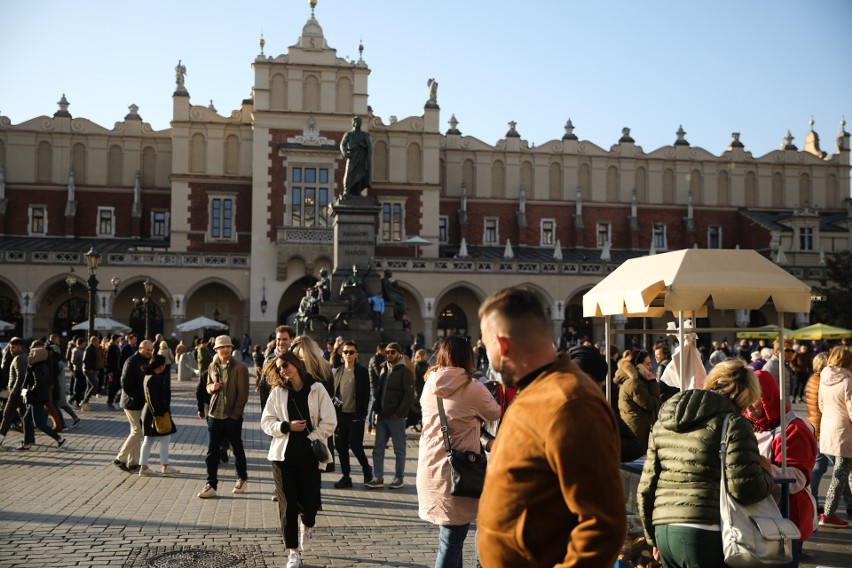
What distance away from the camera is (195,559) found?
6422 millimetres

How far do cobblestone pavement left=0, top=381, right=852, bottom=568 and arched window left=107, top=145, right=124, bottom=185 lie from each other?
34.4 meters

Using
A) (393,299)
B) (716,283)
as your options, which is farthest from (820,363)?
(393,299)

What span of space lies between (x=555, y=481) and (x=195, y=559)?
14.6ft

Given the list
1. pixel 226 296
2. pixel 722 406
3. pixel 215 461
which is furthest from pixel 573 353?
pixel 226 296

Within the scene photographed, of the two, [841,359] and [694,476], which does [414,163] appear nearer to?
[841,359]

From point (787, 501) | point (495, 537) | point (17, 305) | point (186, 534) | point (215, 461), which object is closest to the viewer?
point (495, 537)

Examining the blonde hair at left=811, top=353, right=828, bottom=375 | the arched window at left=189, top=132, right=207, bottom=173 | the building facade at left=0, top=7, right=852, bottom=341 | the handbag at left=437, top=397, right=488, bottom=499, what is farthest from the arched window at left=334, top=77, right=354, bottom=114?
the handbag at left=437, top=397, right=488, bottom=499

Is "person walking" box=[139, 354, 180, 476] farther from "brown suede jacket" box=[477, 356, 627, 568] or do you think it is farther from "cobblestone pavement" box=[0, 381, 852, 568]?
"brown suede jacket" box=[477, 356, 627, 568]

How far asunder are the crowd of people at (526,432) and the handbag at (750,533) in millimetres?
63

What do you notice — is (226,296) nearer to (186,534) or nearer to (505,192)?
(505,192)

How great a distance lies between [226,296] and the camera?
40375 millimetres

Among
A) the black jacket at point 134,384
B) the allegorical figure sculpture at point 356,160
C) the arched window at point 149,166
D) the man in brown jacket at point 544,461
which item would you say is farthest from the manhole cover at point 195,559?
the arched window at point 149,166

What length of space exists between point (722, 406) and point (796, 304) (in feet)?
8.61

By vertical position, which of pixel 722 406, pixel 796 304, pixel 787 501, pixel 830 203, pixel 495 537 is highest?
pixel 830 203
